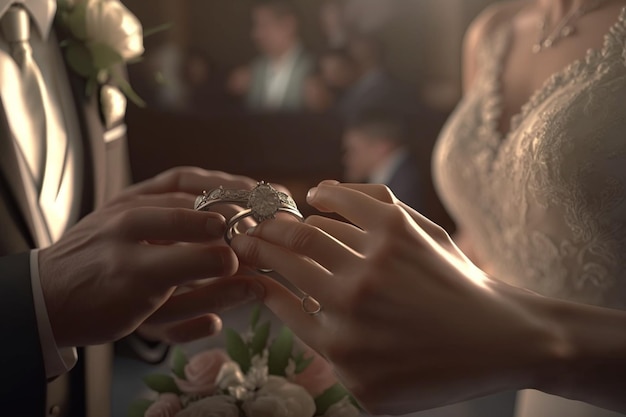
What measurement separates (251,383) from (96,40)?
0.47m

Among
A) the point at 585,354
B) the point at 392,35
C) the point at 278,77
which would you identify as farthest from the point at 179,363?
the point at 392,35

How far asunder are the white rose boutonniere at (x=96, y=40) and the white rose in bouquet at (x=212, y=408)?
391 millimetres

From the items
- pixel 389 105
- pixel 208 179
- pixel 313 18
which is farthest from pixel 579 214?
pixel 313 18

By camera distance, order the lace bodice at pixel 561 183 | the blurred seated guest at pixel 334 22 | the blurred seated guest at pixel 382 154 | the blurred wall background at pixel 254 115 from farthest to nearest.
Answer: the blurred seated guest at pixel 334 22, the blurred wall background at pixel 254 115, the blurred seated guest at pixel 382 154, the lace bodice at pixel 561 183

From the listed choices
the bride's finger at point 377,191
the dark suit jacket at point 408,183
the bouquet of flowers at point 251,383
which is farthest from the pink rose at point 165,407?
the dark suit jacket at point 408,183

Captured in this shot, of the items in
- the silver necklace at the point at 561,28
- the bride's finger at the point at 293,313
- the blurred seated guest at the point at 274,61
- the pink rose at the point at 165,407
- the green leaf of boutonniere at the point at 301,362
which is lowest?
the pink rose at the point at 165,407

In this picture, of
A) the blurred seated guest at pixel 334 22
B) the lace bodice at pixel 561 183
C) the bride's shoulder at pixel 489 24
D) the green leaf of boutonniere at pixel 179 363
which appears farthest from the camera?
the blurred seated guest at pixel 334 22

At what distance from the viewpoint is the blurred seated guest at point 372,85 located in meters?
4.41

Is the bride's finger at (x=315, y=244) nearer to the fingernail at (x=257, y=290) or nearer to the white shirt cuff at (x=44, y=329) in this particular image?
the fingernail at (x=257, y=290)

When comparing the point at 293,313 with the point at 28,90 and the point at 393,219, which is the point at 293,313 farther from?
the point at 28,90

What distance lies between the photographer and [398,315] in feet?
2.09

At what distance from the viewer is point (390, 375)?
0.64 m

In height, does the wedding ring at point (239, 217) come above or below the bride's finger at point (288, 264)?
above

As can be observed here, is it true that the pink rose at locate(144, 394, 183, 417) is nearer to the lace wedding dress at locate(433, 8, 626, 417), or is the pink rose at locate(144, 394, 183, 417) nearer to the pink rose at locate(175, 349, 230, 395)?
the pink rose at locate(175, 349, 230, 395)
